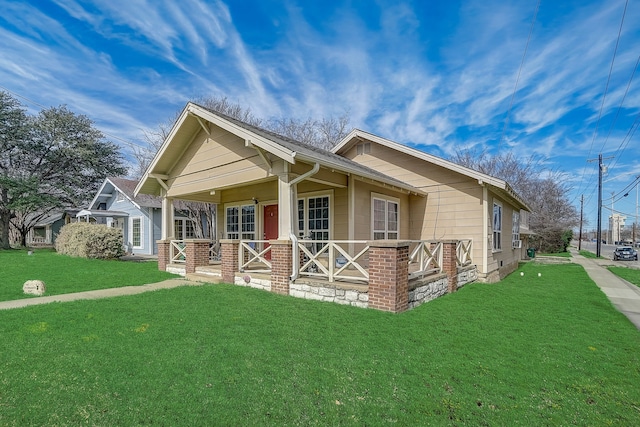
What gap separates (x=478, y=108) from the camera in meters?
17.4

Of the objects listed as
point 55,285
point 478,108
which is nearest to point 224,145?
point 55,285

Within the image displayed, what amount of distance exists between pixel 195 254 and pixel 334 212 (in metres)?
4.38

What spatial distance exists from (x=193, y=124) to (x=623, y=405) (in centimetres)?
1038

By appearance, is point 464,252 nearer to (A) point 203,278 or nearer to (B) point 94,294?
(A) point 203,278

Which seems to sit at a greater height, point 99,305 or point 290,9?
point 290,9

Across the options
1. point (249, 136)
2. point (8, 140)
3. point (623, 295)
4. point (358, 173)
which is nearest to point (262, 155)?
point (249, 136)

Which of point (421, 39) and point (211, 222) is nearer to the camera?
point (421, 39)

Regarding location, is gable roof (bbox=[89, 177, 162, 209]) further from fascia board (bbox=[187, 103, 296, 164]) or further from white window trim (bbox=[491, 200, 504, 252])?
white window trim (bbox=[491, 200, 504, 252])

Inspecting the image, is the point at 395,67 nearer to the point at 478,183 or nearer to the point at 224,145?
the point at 478,183

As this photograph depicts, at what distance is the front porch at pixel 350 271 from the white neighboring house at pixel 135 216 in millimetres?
11212

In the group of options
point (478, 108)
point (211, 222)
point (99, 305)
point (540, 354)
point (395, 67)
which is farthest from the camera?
point (211, 222)

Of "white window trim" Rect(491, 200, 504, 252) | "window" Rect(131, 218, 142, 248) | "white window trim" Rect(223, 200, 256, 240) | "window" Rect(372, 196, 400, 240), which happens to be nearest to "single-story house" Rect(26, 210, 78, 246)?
"window" Rect(131, 218, 142, 248)

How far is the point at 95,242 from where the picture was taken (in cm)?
1457

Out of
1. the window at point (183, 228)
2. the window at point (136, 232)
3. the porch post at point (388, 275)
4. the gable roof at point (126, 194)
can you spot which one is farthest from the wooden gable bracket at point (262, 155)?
the window at point (136, 232)
